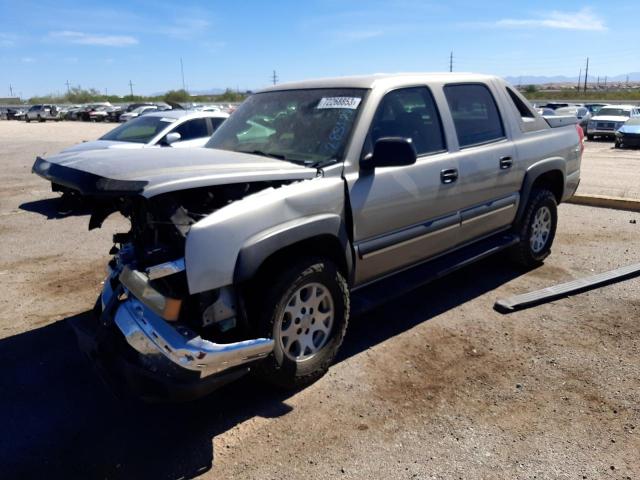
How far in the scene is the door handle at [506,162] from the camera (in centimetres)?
501

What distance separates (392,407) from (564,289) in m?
2.62

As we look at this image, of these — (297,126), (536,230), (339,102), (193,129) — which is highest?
(339,102)

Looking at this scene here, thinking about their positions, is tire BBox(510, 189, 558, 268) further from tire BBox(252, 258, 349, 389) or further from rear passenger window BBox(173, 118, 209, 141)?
rear passenger window BBox(173, 118, 209, 141)

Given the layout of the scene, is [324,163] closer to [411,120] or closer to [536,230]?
[411,120]

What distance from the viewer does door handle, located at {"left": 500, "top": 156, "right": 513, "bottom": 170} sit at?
5.01 metres

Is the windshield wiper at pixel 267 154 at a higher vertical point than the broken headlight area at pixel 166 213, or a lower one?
higher

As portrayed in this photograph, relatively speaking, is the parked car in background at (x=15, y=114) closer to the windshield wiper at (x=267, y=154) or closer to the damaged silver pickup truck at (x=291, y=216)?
the damaged silver pickup truck at (x=291, y=216)

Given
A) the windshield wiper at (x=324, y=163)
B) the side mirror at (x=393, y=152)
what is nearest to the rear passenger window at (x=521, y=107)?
the side mirror at (x=393, y=152)

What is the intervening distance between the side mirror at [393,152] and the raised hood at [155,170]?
45cm

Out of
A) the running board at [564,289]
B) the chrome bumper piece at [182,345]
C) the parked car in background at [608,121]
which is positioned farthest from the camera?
the parked car in background at [608,121]

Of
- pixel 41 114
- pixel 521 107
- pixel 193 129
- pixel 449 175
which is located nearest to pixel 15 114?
pixel 41 114

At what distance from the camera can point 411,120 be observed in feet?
14.2

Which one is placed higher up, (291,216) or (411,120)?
(411,120)

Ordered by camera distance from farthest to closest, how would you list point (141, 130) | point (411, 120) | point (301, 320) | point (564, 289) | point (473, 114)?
point (141, 130) < point (564, 289) < point (473, 114) < point (411, 120) < point (301, 320)
